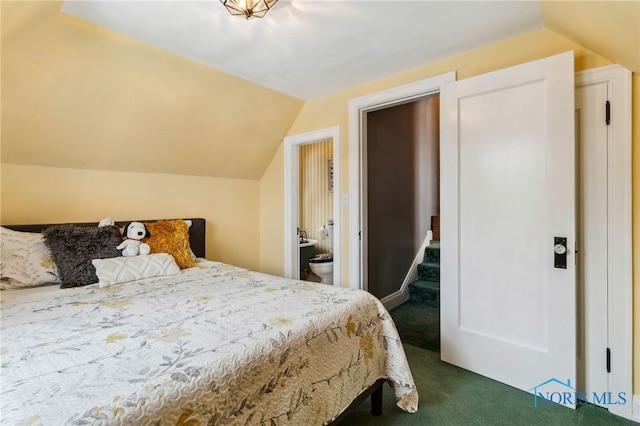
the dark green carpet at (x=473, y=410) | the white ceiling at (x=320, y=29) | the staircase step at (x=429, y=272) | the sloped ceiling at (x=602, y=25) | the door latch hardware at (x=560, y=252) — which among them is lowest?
the dark green carpet at (x=473, y=410)

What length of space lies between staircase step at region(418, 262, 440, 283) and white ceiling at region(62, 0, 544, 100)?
2.28 m

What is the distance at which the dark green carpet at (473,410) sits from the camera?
65.6 inches

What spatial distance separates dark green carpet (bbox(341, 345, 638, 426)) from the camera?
167 cm

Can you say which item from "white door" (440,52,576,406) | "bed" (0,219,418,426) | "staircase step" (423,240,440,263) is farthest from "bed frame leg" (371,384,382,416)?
"staircase step" (423,240,440,263)

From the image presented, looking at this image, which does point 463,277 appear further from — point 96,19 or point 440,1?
point 96,19

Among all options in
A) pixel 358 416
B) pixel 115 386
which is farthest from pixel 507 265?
pixel 115 386

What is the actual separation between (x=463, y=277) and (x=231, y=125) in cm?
244

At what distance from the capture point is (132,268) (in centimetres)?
205

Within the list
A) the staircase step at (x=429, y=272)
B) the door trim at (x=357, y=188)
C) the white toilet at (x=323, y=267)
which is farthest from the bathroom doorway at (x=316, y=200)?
the door trim at (x=357, y=188)

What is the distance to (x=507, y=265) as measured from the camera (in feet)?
6.55

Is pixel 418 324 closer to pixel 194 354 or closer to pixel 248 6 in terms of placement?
pixel 194 354

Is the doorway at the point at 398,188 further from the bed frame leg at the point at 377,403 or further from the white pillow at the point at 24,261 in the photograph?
the white pillow at the point at 24,261

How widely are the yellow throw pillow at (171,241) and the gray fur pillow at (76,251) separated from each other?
31 cm

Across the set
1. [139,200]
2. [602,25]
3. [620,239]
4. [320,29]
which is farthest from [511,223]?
[139,200]
